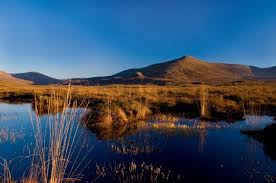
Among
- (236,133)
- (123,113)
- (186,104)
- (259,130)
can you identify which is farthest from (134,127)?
(186,104)

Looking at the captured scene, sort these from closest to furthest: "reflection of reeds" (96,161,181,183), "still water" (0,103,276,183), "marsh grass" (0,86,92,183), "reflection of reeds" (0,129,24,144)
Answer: "marsh grass" (0,86,92,183)
"reflection of reeds" (96,161,181,183)
"still water" (0,103,276,183)
"reflection of reeds" (0,129,24,144)

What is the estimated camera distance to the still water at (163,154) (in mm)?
8102

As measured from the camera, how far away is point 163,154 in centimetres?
1025

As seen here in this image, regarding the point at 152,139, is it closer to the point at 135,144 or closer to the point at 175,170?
the point at 135,144

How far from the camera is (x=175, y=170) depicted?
8.66 m

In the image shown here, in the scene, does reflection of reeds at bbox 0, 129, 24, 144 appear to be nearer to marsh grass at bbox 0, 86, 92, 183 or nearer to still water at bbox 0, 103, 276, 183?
still water at bbox 0, 103, 276, 183

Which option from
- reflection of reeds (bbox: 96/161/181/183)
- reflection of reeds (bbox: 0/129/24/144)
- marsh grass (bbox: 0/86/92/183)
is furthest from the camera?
reflection of reeds (bbox: 0/129/24/144)

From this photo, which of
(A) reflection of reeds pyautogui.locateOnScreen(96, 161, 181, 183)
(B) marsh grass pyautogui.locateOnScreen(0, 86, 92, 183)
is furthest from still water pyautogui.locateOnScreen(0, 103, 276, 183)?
(B) marsh grass pyautogui.locateOnScreen(0, 86, 92, 183)

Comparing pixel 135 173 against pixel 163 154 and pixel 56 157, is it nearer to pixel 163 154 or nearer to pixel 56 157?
pixel 163 154

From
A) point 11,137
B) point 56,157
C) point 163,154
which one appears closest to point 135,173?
point 163,154

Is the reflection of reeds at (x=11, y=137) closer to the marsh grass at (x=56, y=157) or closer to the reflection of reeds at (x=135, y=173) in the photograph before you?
the marsh grass at (x=56, y=157)

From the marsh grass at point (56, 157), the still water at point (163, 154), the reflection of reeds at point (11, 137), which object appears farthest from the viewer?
the reflection of reeds at point (11, 137)

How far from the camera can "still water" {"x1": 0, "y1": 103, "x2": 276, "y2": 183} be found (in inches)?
319

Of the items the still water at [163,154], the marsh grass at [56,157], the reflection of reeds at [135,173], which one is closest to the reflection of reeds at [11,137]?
the still water at [163,154]
